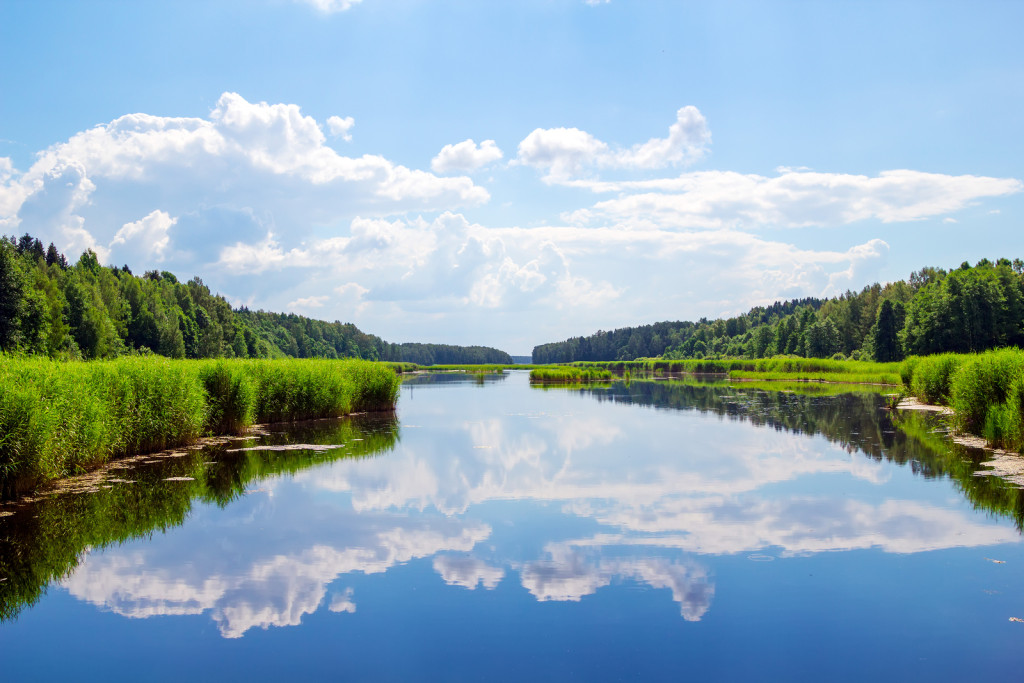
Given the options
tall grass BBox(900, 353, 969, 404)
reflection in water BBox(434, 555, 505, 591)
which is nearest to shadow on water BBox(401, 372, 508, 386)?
tall grass BBox(900, 353, 969, 404)

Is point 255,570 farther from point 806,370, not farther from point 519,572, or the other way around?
point 806,370

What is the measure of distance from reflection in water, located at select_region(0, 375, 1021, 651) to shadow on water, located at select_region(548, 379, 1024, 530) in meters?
0.17

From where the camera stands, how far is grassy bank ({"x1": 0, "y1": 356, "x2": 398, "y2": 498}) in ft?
43.6

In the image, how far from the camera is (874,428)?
2719cm

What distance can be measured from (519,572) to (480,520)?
3109 mm

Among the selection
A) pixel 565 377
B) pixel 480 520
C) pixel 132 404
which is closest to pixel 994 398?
pixel 480 520

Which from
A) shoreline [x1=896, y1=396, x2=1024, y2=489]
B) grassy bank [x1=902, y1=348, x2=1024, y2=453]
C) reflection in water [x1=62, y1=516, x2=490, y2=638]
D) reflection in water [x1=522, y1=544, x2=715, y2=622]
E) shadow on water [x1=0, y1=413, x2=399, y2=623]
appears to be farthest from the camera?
grassy bank [x1=902, y1=348, x2=1024, y2=453]

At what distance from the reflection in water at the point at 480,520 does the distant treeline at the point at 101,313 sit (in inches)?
1041

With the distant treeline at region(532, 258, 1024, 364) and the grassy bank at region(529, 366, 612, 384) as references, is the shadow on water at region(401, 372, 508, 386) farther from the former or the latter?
the distant treeline at region(532, 258, 1024, 364)

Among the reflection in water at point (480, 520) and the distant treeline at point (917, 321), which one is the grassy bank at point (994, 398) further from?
the distant treeline at point (917, 321)

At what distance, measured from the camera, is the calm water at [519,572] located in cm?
726

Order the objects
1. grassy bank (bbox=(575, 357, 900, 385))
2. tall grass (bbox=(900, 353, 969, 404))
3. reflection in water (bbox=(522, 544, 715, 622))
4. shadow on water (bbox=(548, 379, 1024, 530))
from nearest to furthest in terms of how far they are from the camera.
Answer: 1. reflection in water (bbox=(522, 544, 715, 622))
2. shadow on water (bbox=(548, 379, 1024, 530))
3. tall grass (bbox=(900, 353, 969, 404))
4. grassy bank (bbox=(575, 357, 900, 385))

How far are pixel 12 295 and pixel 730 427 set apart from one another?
2017 inches

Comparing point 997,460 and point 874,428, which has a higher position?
point 997,460
